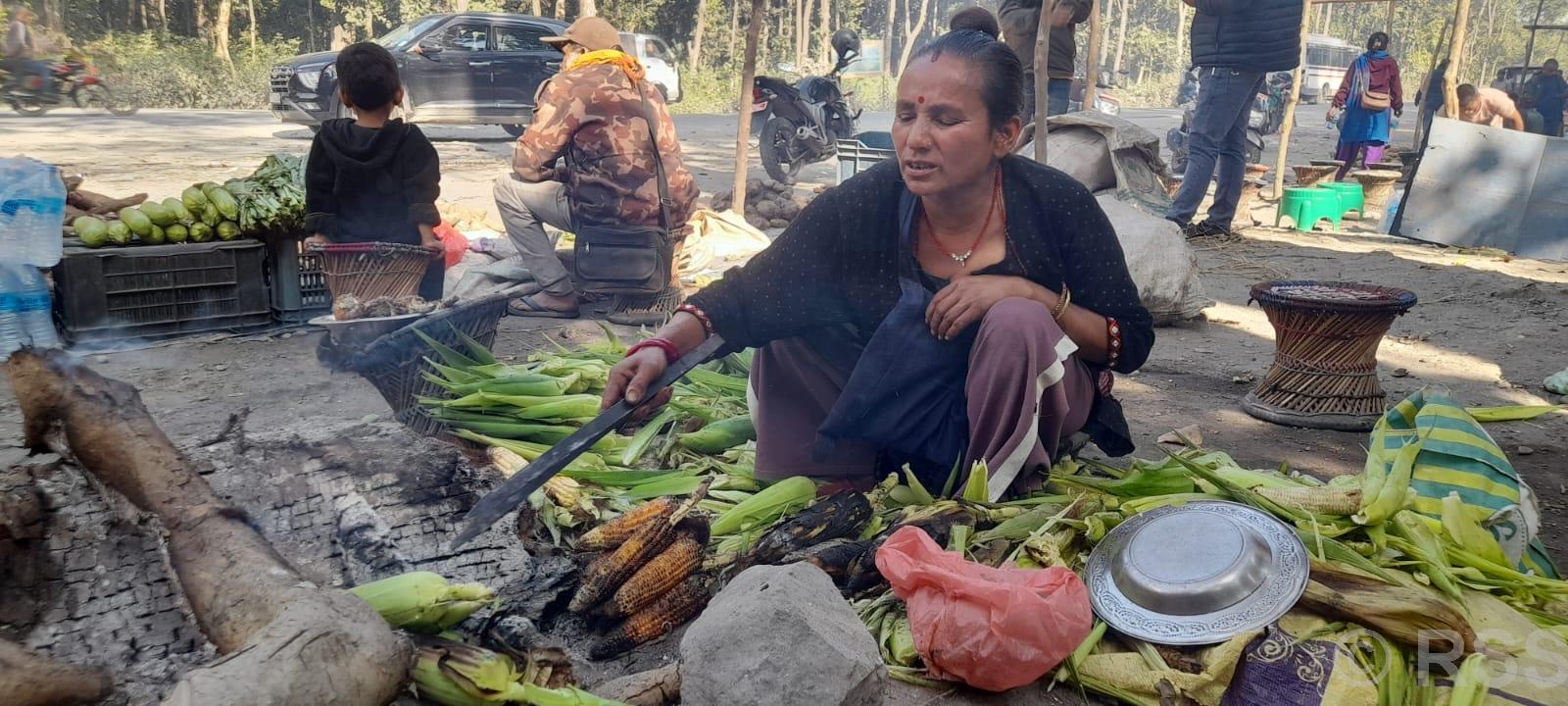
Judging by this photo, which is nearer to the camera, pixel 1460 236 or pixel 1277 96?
pixel 1460 236

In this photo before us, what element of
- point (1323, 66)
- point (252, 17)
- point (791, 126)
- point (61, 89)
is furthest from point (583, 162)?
point (1323, 66)

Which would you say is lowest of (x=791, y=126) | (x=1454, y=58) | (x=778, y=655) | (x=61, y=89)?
(x=778, y=655)

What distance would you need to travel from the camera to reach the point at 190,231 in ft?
14.3

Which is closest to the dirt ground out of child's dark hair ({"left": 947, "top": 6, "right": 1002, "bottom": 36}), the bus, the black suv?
child's dark hair ({"left": 947, "top": 6, "right": 1002, "bottom": 36})

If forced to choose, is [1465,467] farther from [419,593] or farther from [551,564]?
[419,593]

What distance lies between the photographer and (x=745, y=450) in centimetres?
A: 323

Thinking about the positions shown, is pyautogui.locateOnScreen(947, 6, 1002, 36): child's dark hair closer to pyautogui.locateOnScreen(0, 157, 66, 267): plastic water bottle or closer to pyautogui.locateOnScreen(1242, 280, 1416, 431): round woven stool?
pyautogui.locateOnScreen(1242, 280, 1416, 431): round woven stool

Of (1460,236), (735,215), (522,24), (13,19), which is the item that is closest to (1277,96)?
(1460,236)

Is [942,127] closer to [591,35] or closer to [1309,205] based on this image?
[591,35]

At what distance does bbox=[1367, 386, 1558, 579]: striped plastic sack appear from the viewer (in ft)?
7.77

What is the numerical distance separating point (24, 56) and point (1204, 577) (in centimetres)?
2161

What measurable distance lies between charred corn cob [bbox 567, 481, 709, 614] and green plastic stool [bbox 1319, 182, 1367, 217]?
8.69m

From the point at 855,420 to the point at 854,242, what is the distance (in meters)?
0.49

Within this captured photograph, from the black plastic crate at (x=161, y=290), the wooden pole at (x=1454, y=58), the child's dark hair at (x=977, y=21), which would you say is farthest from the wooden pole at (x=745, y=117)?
the wooden pole at (x=1454, y=58)
